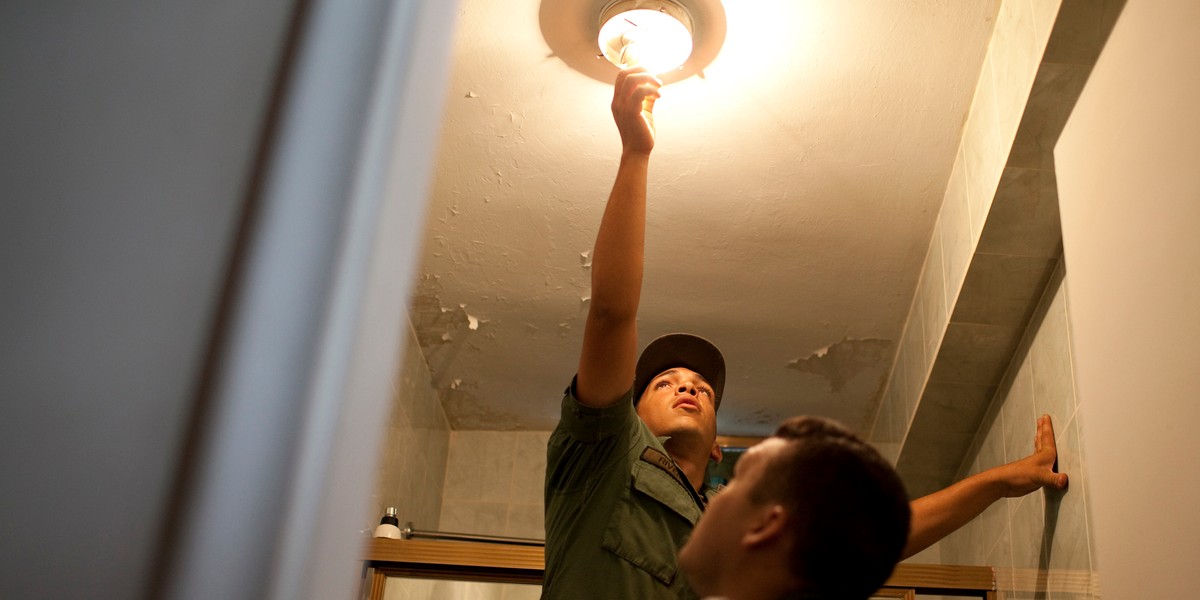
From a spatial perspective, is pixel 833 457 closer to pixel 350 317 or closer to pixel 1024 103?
pixel 350 317

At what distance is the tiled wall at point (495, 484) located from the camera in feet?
10.6

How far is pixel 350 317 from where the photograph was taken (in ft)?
1.36

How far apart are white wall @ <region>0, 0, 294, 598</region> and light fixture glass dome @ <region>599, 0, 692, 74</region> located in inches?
56.2

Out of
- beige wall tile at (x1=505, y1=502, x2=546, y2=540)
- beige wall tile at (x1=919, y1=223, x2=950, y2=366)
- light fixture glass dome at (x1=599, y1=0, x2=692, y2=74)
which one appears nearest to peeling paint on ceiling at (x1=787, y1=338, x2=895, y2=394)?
beige wall tile at (x1=919, y1=223, x2=950, y2=366)

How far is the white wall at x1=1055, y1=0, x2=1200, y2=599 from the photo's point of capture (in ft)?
3.38

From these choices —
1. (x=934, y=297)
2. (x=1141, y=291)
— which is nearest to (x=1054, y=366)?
(x=934, y=297)

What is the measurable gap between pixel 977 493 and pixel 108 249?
5.58ft

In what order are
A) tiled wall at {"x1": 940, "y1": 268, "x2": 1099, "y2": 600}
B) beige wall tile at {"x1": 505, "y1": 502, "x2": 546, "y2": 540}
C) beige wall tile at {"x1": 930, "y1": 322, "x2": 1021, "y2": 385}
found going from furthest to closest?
beige wall tile at {"x1": 505, "y1": 502, "x2": 546, "y2": 540}, beige wall tile at {"x1": 930, "y1": 322, "x2": 1021, "y2": 385}, tiled wall at {"x1": 940, "y1": 268, "x2": 1099, "y2": 600}

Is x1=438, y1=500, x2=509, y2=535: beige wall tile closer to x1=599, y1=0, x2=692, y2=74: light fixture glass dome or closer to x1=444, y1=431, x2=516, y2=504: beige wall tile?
x1=444, y1=431, x2=516, y2=504: beige wall tile

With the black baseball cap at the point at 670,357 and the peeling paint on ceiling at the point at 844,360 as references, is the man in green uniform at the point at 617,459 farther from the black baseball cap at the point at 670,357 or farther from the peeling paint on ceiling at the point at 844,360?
the peeling paint on ceiling at the point at 844,360

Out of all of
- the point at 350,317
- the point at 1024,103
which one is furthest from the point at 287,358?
the point at 1024,103

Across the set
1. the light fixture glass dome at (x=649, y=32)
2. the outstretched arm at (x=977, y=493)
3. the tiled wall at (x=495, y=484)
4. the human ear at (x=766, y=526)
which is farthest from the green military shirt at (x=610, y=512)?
the tiled wall at (x=495, y=484)

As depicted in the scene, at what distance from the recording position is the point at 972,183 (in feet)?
6.63

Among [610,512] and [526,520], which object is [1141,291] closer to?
[610,512]
